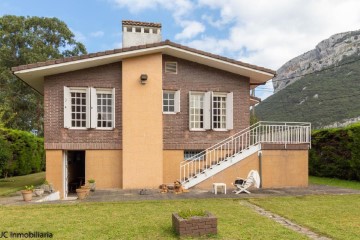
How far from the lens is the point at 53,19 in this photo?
3606cm

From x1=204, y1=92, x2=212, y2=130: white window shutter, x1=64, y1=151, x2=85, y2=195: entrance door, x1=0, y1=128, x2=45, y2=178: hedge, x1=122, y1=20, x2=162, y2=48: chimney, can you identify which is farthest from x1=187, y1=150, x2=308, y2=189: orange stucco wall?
x1=0, y1=128, x2=45, y2=178: hedge

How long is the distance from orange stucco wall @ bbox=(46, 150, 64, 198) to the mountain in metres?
36.8

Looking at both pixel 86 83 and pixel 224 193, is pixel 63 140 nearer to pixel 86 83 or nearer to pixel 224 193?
pixel 86 83

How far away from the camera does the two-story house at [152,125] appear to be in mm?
13141

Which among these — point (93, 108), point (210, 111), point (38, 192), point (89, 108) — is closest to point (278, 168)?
point (210, 111)

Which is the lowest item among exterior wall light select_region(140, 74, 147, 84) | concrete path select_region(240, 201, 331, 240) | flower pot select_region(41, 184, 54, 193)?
flower pot select_region(41, 184, 54, 193)

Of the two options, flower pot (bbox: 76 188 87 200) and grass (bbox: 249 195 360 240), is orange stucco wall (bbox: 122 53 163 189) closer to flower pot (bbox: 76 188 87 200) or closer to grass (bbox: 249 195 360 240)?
flower pot (bbox: 76 188 87 200)

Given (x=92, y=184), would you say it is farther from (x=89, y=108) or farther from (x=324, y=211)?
(x=324, y=211)

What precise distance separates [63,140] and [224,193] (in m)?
6.95

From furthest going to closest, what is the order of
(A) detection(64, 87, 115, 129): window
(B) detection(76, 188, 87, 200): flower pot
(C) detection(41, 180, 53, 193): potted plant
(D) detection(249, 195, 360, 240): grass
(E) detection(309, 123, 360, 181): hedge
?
(E) detection(309, 123, 360, 181): hedge
(A) detection(64, 87, 115, 129): window
(C) detection(41, 180, 53, 193): potted plant
(B) detection(76, 188, 87, 200): flower pot
(D) detection(249, 195, 360, 240): grass

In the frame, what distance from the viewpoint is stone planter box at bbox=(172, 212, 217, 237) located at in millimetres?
6105

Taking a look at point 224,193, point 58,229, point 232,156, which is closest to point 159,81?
point 232,156

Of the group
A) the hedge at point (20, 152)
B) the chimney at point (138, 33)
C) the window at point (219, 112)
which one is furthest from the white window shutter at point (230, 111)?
the hedge at point (20, 152)

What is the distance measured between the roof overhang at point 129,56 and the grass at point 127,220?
5.79m
